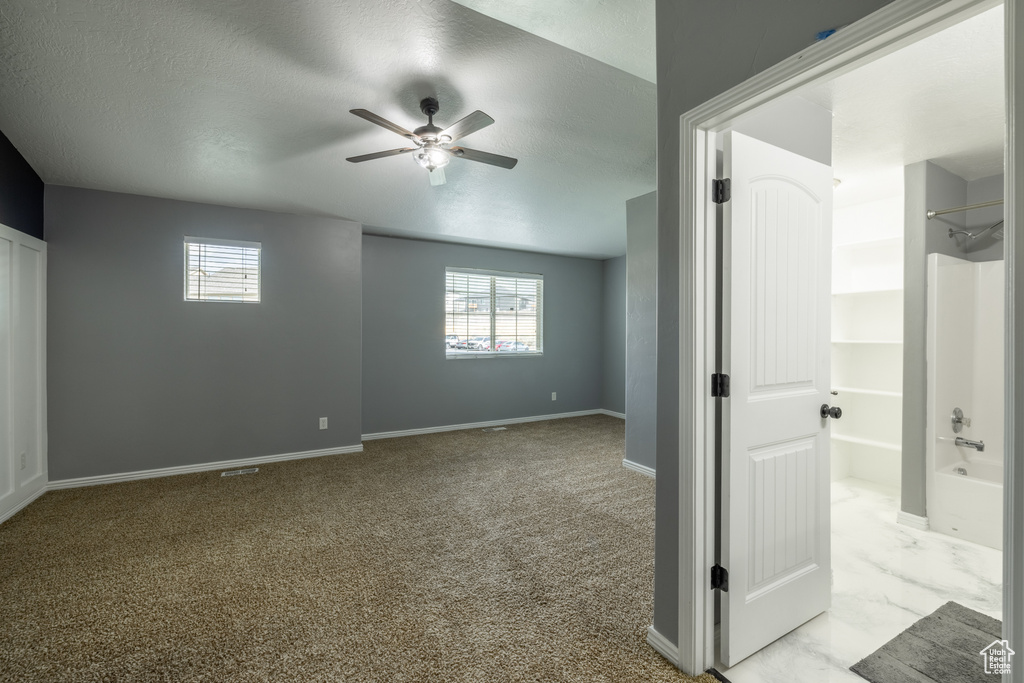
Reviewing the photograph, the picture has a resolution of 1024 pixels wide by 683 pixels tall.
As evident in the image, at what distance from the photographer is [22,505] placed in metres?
3.27

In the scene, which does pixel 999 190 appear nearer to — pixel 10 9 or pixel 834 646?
pixel 834 646

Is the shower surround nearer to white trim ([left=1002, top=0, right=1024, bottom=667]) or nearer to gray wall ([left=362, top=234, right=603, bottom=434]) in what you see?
white trim ([left=1002, top=0, right=1024, bottom=667])

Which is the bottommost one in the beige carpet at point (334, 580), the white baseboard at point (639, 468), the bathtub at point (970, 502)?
the beige carpet at point (334, 580)

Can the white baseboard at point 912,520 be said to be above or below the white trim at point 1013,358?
below

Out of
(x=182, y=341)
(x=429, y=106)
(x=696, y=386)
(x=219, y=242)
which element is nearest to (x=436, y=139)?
(x=429, y=106)

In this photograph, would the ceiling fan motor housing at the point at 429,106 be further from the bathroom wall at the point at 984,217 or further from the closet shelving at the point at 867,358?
the bathroom wall at the point at 984,217

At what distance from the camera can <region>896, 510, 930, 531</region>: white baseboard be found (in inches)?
114

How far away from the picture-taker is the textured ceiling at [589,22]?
1672 millimetres

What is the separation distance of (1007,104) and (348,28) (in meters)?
2.17

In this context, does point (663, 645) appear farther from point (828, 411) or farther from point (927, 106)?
point (927, 106)

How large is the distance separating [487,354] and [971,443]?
4730 mm

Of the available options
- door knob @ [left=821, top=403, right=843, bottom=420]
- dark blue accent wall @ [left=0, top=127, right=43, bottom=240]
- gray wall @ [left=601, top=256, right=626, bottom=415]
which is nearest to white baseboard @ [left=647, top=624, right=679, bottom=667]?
door knob @ [left=821, top=403, right=843, bottom=420]

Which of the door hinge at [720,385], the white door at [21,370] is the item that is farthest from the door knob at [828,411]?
the white door at [21,370]

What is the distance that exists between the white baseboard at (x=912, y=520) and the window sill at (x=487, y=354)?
4336 millimetres
